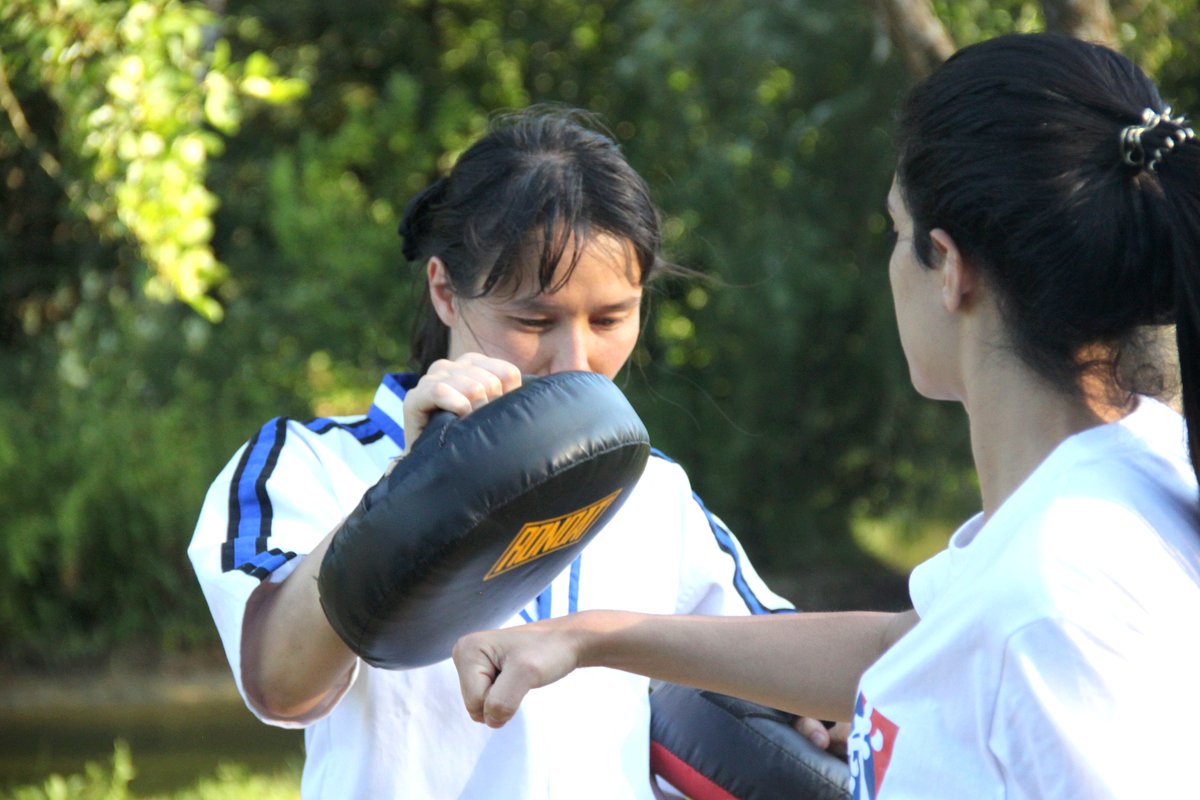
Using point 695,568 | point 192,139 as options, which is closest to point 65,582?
point 192,139

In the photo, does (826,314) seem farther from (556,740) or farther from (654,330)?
(556,740)

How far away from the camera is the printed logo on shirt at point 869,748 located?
1.28m

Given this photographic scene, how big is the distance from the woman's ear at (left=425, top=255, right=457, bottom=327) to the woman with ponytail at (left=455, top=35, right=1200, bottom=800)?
779 mm

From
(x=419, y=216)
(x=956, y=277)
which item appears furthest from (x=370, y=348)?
(x=956, y=277)

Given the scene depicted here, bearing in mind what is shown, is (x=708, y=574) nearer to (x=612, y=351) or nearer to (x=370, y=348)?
(x=612, y=351)

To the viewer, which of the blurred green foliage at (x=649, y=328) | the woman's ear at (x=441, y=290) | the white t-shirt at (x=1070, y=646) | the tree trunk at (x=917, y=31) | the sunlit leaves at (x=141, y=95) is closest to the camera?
the white t-shirt at (x=1070, y=646)

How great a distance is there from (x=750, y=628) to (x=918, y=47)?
2982 millimetres

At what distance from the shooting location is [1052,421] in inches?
50.7

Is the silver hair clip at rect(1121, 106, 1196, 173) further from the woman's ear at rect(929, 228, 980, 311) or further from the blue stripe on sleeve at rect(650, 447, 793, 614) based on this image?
the blue stripe on sleeve at rect(650, 447, 793, 614)

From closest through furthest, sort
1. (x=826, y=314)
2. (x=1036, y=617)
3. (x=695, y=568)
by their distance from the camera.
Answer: (x=1036, y=617) < (x=695, y=568) < (x=826, y=314)

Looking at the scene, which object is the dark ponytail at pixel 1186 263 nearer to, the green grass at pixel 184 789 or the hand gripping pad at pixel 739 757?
the hand gripping pad at pixel 739 757

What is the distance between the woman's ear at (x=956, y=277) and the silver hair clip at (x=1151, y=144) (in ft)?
0.55

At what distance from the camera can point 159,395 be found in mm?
7285

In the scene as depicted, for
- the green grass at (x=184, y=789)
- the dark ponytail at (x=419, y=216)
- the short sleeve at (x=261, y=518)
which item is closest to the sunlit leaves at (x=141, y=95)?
the green grass at (x=184, y=789)
